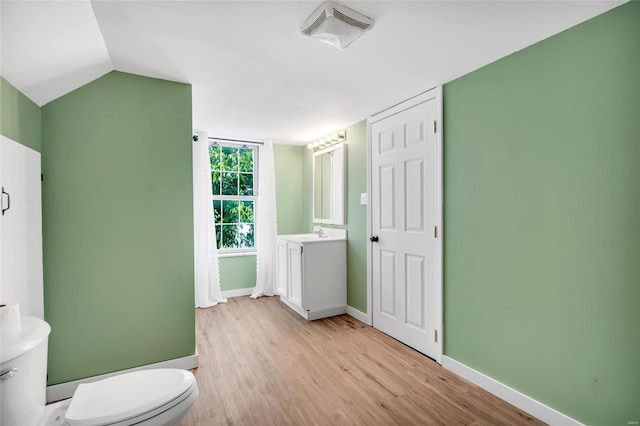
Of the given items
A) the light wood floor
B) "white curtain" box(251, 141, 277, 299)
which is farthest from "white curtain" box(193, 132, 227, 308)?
the light wood floor

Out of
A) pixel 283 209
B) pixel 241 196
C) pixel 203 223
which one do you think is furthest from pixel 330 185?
pixel 203 223

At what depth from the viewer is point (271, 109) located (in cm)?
311

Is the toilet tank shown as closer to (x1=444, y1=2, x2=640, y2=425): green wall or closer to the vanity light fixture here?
(x1=444, y1=2, x2=640, y2=425): green wall

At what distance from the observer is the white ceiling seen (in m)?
1.52

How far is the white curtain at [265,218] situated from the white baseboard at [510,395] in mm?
2668

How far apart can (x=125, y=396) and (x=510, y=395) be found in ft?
7.10

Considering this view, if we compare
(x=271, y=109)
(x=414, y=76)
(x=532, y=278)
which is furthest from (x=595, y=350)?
(x=271, y=109)

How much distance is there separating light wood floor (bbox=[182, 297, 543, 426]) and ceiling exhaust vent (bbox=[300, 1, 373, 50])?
7.04ft

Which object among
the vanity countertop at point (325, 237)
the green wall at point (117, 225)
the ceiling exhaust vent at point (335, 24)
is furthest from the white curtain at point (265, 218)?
the ceiling exhaust vent at point (335, 24)

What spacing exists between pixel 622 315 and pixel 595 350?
24 cm

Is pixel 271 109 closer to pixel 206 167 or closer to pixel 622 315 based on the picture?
pixel 206 167

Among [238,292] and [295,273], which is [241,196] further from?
[295,273]

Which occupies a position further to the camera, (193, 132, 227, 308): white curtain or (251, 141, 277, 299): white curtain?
(251, 141, 277, 299): white curtain

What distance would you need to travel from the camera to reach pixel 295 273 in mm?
3680
